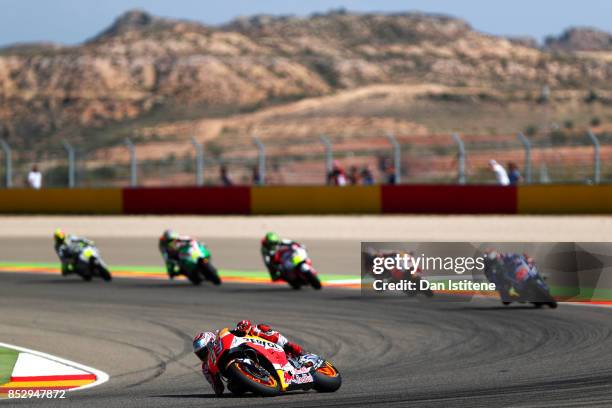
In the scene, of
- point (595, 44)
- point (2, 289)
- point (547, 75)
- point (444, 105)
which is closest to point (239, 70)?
point (444, 105)

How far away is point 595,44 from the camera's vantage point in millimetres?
194125

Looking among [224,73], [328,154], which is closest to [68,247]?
[328,154]

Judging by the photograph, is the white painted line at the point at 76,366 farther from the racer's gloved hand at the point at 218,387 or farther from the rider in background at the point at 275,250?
the rider in background at the point at 275,250

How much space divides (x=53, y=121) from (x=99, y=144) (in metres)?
9.32

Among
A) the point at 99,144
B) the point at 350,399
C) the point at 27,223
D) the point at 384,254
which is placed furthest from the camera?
the point at 99,144

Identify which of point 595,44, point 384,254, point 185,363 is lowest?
point 185,363

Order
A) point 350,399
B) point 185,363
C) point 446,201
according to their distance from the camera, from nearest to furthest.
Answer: point 350,399, point 185,363, point 446,201

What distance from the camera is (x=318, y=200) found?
2677 centimetres

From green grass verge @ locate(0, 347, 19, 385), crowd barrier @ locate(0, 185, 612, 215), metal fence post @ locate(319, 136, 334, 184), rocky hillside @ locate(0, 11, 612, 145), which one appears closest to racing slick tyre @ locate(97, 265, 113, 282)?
green grass verge @ locate(0, 347, 19, 385)

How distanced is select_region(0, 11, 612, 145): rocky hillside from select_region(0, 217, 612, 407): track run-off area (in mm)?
61753

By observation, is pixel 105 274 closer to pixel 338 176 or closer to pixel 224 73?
pixel 338 176

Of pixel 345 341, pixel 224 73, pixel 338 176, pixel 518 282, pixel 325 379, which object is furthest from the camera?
pixel 224 73

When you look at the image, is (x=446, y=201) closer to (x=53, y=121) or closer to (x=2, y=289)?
(x=2, y=289)

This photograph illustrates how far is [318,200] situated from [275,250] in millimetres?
11080
